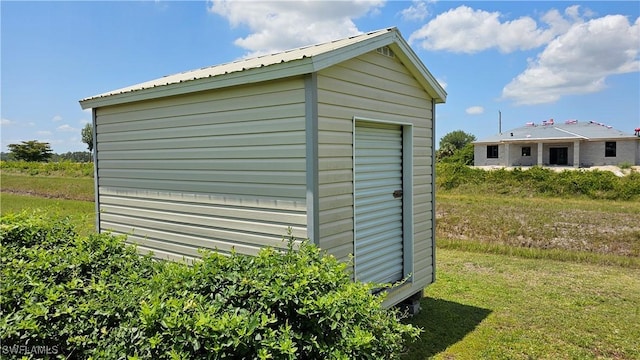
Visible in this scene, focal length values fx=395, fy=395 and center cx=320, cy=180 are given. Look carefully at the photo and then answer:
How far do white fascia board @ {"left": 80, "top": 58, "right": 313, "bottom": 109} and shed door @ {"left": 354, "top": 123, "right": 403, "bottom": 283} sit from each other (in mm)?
1074

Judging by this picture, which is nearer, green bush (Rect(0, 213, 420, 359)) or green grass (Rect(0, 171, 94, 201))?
green bush (Rect(0, 213, 420, 359))

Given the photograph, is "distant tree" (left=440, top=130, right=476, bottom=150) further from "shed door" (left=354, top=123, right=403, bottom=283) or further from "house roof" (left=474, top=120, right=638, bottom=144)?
"shed door" (left=354, top=123, right=403, bottom=283)

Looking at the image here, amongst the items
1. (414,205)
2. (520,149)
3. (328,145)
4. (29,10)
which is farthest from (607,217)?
(520,149)

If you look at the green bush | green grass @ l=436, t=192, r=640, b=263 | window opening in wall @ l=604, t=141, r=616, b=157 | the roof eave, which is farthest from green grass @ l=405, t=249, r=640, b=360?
window opening in wall @ l=604, t=141, r=616, b=157

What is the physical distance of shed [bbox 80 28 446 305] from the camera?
3.38 m

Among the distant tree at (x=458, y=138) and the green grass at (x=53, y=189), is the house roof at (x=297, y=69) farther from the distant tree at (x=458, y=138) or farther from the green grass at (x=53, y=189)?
the distant tree at (x=458, y=138)

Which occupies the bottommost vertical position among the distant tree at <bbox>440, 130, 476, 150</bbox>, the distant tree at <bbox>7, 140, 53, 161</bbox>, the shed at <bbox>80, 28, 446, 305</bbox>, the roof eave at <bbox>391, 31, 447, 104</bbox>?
the shed at <bbox>80, 28, 446, 305</bbox>

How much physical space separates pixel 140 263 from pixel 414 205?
3.12 meters

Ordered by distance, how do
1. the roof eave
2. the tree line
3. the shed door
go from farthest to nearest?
the tree line
the roof eave
the shed door

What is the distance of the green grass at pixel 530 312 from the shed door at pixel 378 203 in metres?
0.86

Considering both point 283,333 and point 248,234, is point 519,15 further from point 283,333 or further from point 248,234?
point 283,333

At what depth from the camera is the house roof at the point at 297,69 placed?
3229 mm

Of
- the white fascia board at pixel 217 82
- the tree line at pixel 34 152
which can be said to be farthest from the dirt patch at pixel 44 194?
the tree line at pixel 34 152

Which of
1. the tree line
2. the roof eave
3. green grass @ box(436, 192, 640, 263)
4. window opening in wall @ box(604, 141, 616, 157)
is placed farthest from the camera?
the tree line
